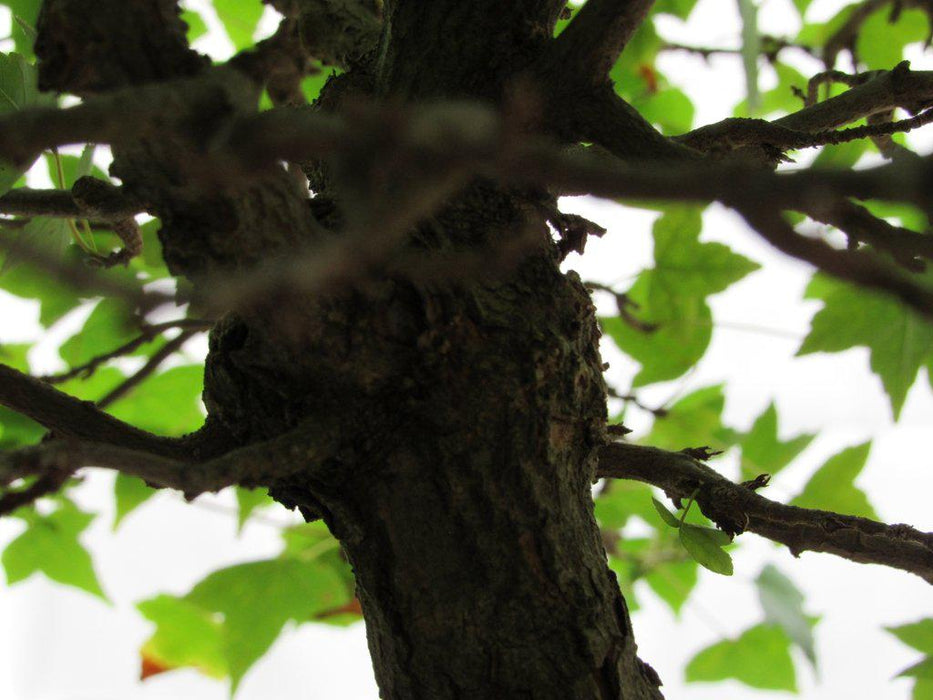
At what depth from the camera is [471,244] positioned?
0.29 meters

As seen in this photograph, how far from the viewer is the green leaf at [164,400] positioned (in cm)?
60

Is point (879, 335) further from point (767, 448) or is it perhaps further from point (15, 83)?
point (15, 83)

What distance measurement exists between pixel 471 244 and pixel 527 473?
83 mm

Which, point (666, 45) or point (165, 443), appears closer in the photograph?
point (165, 443)

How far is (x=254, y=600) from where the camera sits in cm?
51

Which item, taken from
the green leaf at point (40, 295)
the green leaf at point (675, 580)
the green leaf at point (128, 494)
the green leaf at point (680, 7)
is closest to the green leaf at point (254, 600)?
the green leaf at point (128, 494)

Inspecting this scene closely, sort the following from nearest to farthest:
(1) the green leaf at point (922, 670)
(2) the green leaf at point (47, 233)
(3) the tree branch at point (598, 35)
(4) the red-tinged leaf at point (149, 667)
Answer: (3) the tree branch at point (598, 35), (2) the green leaf at point (47, 233), (1) the green leaf at point (922, 670), (4) the red-tinged leaf at point (149, 667)

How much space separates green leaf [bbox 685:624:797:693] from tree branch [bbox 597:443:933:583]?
40 centimetres

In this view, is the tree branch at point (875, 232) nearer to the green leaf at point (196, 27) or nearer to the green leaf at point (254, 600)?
the green leaf at point (254, 600)

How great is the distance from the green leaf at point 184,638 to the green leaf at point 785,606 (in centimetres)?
40

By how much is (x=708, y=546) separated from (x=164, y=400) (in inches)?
16.9

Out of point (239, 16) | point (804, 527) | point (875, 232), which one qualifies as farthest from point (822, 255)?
point (239, 16)

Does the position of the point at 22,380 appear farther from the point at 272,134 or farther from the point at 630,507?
the point at 630,507

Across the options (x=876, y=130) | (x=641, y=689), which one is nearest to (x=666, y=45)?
(x=876, y=130)
